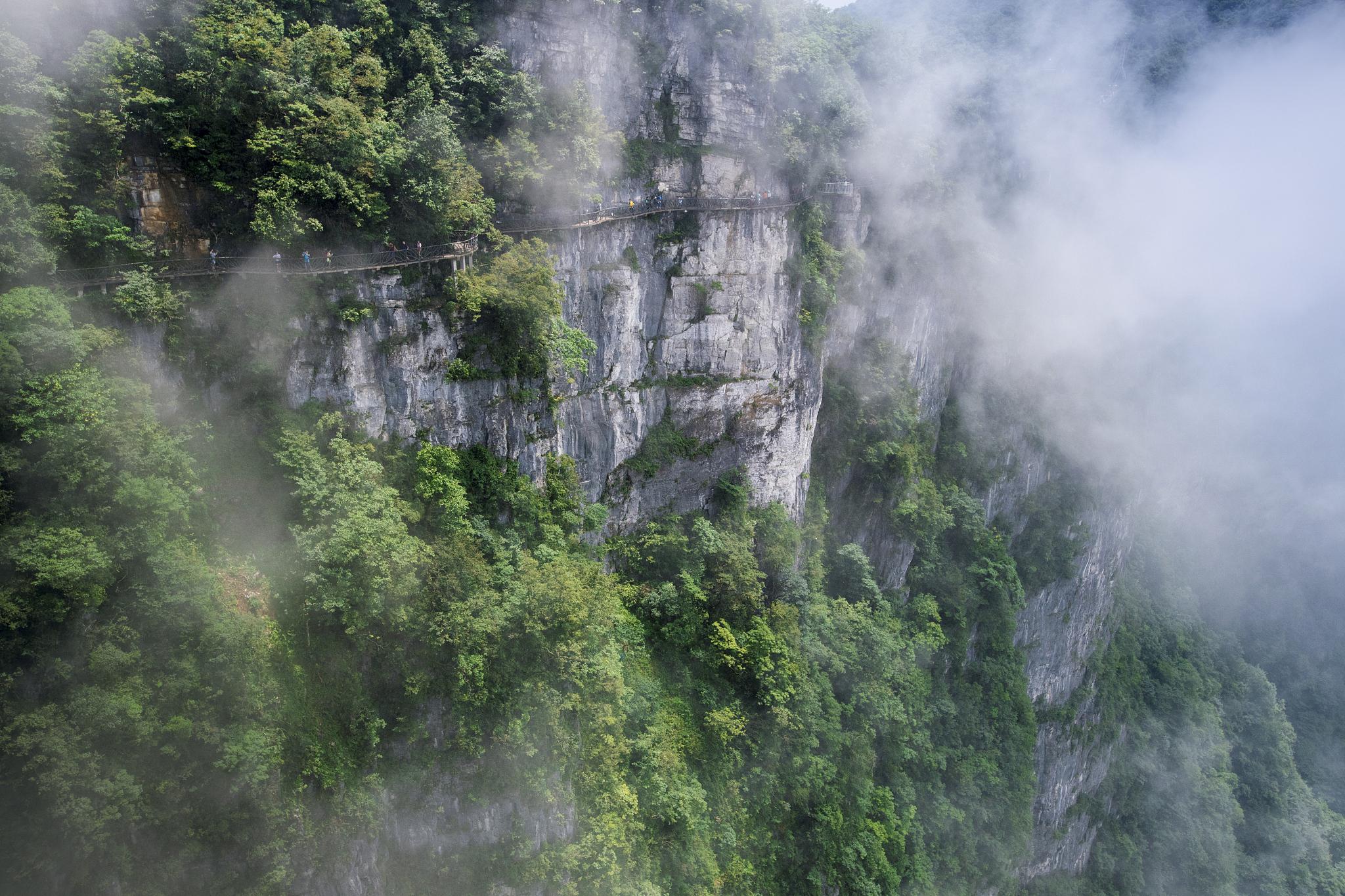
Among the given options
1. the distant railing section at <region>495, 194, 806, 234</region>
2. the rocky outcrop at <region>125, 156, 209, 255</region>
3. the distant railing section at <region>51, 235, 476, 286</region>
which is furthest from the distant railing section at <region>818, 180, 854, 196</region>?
the rocky outcrop at <region>125, 156, 209, 255</region>

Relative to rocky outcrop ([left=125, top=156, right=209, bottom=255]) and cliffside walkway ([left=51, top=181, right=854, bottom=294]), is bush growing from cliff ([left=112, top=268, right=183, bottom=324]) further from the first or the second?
rocky outcrop ([left=125, top=156, right=209, bottom=255])

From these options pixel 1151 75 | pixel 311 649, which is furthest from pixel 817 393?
pixel 1151 75

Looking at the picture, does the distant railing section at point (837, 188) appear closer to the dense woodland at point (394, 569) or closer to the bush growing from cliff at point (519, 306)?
the dense woodland at point (394, 569)

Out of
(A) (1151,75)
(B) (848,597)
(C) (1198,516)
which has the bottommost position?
(C) (1198,516)

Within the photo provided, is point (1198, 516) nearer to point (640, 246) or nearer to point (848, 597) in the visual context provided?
point (848, 597)

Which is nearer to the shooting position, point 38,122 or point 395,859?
point 38,122

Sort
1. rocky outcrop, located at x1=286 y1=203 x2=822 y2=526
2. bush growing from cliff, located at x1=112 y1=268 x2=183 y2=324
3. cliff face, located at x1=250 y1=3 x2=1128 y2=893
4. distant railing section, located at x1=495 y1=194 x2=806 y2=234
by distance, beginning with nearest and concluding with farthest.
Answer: bush growing from cliff, located at x1=112 y1=268 x2=183 y2=324, cliff face, located at x1=250 y1=3 x2=1128 y2=893, rocky outcrop, located at x1=286 y1=203 x2=822 y2=526, distant railing section, located at x1=495 y1=194 x2=806 y2=234
